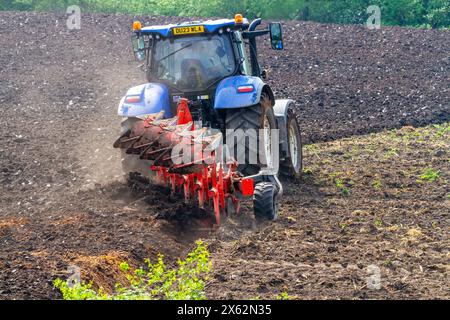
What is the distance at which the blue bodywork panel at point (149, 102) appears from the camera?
34.1 feet

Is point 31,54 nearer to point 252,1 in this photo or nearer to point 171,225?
point 252,1

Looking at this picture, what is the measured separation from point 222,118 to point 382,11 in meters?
18.7

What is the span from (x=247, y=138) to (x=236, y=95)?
508 millimetres

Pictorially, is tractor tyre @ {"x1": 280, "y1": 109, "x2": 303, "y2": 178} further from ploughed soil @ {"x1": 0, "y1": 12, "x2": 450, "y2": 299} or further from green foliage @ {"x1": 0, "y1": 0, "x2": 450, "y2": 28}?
green foliage @ {"x1": 0, "y1": 0, "x2": 450, "y2": 28}

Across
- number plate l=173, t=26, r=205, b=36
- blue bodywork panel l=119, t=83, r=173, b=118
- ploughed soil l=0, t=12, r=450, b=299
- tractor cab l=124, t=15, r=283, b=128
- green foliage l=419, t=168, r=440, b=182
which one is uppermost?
number plate l=173, t=26, r=205, b=36

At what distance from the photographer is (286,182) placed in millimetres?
11625

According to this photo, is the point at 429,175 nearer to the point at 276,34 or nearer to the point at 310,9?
the point at 276,34

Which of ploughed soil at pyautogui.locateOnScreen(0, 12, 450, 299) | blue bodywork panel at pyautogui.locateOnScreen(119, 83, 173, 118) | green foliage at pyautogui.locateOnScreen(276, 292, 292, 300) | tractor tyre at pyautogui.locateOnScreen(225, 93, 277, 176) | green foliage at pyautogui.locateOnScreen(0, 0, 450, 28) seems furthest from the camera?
green foliage at pyautogui.locateOnScreen(0, 0, 450, 28)

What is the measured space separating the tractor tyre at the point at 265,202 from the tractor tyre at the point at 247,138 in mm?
620

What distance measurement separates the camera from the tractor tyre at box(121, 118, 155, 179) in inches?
410

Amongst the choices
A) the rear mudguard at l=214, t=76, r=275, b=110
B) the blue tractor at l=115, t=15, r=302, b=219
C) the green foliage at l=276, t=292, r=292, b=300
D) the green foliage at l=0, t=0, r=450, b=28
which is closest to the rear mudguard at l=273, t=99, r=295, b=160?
the blue tractor at l=115, t=15, r=302, b=219

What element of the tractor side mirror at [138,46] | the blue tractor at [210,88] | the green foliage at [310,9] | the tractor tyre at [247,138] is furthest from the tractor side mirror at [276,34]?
the green foliage at [310,9]

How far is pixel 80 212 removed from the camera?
9688 mm

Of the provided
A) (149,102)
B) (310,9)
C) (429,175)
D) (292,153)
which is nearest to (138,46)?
(149,102)
